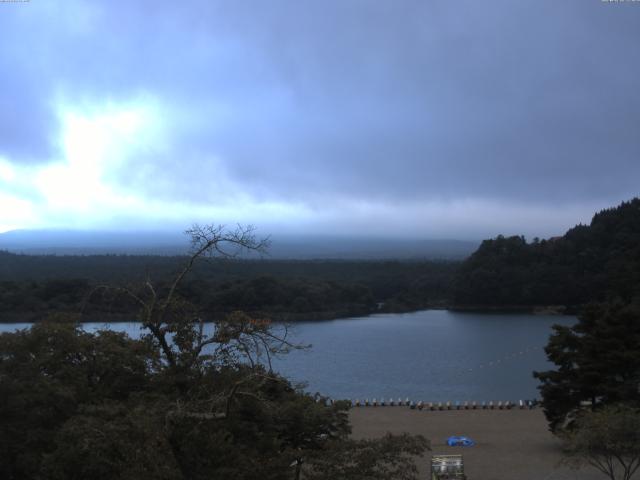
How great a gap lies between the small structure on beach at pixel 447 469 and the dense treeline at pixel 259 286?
11.9m

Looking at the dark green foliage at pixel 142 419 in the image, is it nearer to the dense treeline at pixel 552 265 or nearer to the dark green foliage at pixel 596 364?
the dark green foliage at pixel 596 364

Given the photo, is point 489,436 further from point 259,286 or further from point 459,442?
point 259,286

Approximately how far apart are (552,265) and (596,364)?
34.3 meters

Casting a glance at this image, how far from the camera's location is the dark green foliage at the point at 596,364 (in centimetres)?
1198

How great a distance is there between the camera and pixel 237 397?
5426 mm

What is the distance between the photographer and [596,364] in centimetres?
1216

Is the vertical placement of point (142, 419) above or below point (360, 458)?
above

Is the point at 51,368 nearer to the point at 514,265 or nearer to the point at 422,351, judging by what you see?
the point at 422,351

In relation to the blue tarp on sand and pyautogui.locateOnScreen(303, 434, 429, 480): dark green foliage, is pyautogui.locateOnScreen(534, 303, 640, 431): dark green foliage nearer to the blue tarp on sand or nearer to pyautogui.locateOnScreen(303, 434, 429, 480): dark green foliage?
the blue tarp on sand

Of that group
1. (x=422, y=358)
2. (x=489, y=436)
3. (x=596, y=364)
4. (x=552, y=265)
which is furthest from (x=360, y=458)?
(x=552, y=265)

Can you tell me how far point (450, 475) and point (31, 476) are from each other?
619 centimetres

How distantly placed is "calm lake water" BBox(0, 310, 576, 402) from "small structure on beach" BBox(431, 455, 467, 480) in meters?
4.18

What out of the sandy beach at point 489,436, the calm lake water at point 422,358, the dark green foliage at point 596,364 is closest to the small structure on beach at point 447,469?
the sandy beach at point 489,436

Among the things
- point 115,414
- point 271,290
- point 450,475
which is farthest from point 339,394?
point 271,290
